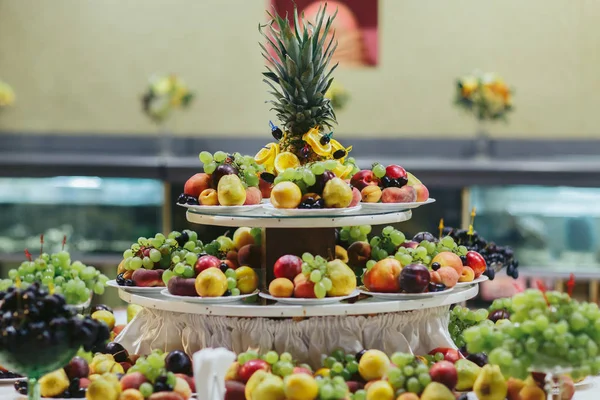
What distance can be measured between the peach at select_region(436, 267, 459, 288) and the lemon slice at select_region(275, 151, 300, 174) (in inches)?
25.5

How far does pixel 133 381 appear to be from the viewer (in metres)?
Answer: 2.60

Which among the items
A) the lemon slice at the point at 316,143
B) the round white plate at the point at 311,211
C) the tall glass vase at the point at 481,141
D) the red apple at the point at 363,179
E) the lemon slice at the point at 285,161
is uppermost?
the tall glass vase at the point at 481,141

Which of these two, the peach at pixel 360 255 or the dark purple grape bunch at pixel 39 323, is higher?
the peach at pixel 360 255

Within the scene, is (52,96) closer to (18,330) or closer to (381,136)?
(381,136)

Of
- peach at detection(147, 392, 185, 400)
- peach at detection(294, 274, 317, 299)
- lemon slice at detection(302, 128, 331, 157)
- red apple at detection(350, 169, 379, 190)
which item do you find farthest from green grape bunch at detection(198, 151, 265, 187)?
peach at detection(147, 392, 185, 400)

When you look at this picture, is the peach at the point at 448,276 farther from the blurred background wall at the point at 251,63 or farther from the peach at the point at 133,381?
the blurred background wall at the point at 251,63

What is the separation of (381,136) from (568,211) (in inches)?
79.5

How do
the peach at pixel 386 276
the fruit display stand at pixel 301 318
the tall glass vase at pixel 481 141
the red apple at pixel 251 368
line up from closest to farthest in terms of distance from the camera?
the red apple at pixel 251 368 → the fruit display stand at pixel 301 318 → the peach at pixel 386 276 → the tall glass vase at pixel 481 141

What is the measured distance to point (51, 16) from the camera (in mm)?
7449

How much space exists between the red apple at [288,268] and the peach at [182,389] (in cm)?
47

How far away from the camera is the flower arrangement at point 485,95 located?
6.43m

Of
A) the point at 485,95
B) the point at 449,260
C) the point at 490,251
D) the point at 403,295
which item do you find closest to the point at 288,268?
the point at 403,295

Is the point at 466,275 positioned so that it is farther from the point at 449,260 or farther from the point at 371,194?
the point at 371,194

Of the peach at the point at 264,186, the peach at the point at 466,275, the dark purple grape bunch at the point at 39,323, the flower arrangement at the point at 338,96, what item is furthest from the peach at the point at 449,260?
the flower arrangement at the point at 338,96
